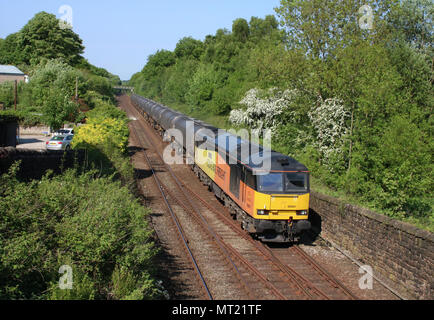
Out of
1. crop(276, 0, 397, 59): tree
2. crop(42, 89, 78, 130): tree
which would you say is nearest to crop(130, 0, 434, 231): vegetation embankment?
crop(276, 0, 397, 59): tree

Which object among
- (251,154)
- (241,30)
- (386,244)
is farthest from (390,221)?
(241,30)

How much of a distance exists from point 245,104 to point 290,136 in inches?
306

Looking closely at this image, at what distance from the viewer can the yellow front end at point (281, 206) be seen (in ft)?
41.5

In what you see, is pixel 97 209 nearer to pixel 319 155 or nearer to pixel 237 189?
pixel 237 189

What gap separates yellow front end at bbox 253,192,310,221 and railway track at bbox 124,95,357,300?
44.8 inches

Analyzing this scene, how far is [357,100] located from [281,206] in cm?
593

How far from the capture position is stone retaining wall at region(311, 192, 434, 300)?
982cm

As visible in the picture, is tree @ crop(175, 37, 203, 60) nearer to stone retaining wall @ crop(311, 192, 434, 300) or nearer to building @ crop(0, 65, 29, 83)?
building @ crop(0, 65, 29, 83)

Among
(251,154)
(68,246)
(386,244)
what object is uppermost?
(251,154)

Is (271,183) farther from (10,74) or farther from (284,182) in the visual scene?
(10,74)

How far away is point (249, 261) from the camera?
39.3 ft

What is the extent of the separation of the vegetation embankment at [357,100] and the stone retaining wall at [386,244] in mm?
738

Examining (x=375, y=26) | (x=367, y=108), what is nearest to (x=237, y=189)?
(x=367, y=108)

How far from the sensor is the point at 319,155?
66.3 feet
